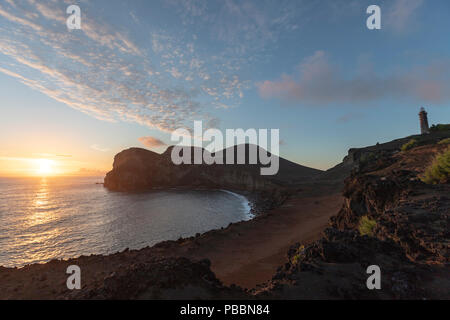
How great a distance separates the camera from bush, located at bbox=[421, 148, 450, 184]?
9.15m

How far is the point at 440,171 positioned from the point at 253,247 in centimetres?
1203

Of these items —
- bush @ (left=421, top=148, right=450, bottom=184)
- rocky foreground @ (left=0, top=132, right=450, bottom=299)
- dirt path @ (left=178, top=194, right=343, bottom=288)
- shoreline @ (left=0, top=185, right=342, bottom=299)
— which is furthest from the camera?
dirt path @ (left=178, top=194, right=343, bottom=288)

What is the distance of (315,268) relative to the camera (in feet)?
14.8

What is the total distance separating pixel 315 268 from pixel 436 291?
214cm

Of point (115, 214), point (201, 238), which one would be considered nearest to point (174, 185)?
point (115, 214)

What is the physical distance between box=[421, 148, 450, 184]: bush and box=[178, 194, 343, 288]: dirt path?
27.2ft

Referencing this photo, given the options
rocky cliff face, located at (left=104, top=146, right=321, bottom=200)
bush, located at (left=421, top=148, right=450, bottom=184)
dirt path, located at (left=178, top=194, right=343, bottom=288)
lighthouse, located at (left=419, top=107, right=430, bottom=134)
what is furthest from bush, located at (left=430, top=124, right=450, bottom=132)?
rocky cliff face, located at (left=104, top=146, right=321, bottom=200)

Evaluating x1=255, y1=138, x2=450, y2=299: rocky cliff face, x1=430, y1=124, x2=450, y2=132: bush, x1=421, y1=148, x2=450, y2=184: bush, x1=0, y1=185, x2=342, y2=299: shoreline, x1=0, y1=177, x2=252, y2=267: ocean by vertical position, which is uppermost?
x1=430, y1=124, x2=450, y2=132: bush

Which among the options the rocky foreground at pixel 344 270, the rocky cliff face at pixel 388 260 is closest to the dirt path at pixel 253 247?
the rocky foreground at pixel 344 270

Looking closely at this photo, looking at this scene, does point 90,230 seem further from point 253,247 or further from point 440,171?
point 440,171

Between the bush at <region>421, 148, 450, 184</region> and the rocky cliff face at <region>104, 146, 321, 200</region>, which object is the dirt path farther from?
the rocky cliff face at <region>104, 146, 321, 200</region>

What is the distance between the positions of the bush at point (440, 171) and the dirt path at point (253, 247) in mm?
8288

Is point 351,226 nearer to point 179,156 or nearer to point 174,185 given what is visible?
point 174,185

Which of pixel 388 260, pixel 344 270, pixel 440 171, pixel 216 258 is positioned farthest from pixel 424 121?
pixel 344 270
